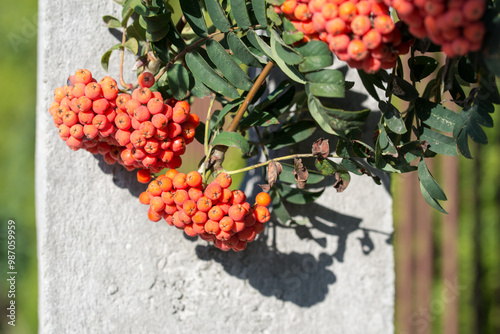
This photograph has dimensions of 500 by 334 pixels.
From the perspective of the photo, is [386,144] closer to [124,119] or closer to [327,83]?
[327,83]

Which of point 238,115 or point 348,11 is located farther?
point 238,115

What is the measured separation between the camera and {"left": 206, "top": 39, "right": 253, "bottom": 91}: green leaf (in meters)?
0.72

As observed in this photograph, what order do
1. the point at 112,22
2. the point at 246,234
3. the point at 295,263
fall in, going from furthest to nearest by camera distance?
the point at 295,263
the point at 112,22
the point at 246,234

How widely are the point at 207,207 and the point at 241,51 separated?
9.9 inches

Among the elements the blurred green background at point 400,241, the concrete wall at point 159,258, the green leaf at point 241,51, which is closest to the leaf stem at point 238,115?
the green leaf at point 241,51

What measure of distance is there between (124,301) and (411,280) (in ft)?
3.61

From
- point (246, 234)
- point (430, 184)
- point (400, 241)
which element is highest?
point (430, 184)

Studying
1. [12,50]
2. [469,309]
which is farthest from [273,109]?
[469,309]

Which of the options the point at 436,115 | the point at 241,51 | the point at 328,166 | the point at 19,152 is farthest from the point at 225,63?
the point at 19,152

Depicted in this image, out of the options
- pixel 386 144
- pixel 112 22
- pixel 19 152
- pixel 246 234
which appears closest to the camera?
pixel 386 144

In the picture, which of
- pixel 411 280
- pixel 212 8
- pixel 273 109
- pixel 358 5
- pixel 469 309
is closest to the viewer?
pixel 358 5

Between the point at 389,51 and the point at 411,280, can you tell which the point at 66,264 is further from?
the point at 411,280

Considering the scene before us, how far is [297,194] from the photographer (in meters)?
0.91

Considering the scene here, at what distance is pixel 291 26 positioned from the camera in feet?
1.91
